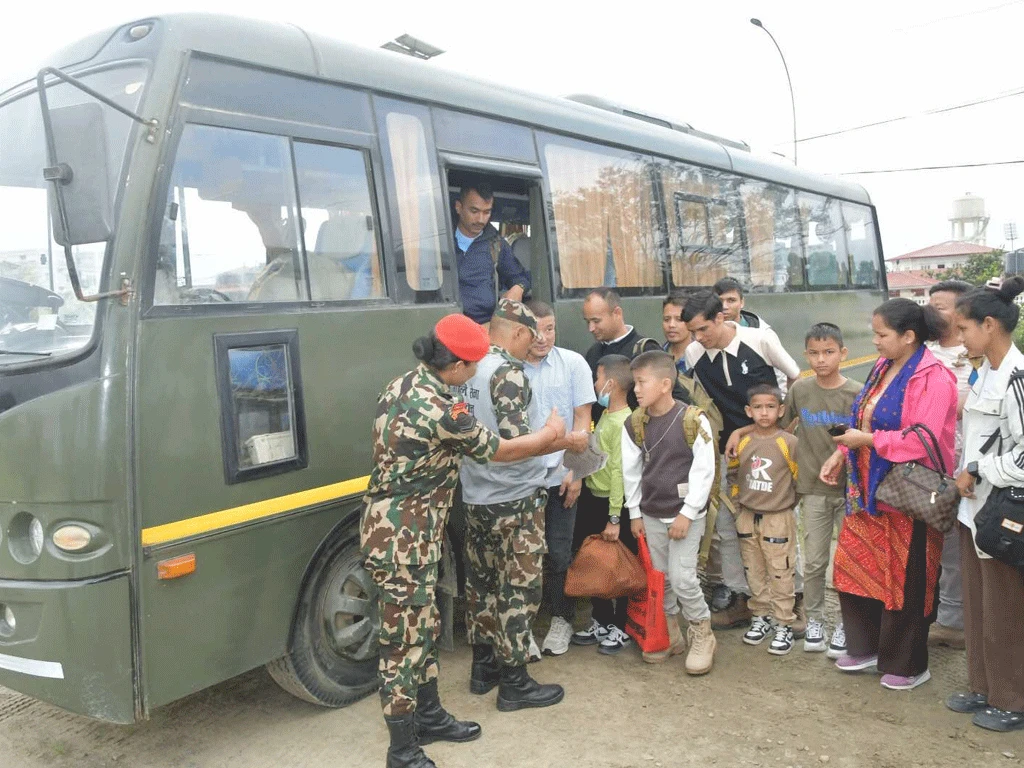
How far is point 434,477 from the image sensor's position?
3648 millimetres

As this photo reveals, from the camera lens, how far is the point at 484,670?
4.42 m

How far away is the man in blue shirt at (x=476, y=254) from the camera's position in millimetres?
5305

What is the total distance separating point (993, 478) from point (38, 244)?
13.5 feet

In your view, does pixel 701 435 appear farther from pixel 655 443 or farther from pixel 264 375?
pixel 264 375

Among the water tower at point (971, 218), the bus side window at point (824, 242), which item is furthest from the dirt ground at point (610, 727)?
the water tower at point (971, 218)

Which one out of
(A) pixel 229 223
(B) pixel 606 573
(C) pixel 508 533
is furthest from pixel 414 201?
(B) pixel 606 573

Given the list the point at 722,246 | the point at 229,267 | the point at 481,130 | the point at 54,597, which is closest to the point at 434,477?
the point at 229,267

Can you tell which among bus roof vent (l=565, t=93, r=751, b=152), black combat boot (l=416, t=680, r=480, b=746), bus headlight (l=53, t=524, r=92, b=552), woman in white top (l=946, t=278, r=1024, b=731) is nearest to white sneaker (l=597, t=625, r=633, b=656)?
black combat boot (l=416, t=680, r=480, b=746)

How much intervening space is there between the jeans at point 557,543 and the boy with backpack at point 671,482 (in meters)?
0.37

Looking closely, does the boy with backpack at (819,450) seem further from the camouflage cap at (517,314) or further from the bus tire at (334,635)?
the bus tire at (334,635)

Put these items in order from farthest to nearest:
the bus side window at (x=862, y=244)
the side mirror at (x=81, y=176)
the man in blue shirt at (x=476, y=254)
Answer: the bus side window at (x=862, y=244)
the man in blue shirt at (x=476, y=254)
the side mirror at (x=81, y=176)

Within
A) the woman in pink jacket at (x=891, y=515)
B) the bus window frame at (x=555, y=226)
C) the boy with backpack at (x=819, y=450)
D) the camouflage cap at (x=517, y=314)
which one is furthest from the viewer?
Answer: the bus window frame at (x=555, y=226)

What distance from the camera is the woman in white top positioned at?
3637 mm

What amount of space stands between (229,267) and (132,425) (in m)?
0.81
